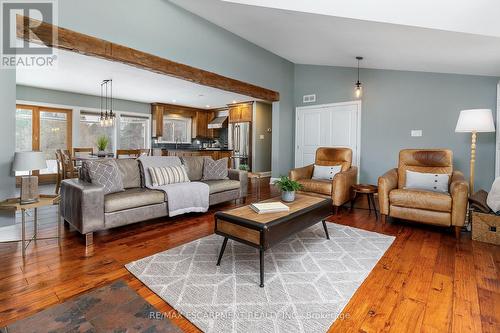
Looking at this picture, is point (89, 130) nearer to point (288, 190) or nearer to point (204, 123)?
point (204, 123)

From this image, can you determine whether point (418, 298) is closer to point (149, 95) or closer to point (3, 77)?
point (3, 77)

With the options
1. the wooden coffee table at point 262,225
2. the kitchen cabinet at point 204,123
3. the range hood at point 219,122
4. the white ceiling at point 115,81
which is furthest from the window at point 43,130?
the wooden coffee table at point 262,225

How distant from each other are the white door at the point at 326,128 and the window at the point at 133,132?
490cm

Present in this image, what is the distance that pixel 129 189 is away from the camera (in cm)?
341

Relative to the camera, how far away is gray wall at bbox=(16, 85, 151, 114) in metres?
6.11

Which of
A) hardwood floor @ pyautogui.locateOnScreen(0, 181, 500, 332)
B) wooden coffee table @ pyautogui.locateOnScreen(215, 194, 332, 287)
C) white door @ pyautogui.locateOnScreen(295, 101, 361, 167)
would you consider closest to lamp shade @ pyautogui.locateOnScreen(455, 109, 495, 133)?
hardwood floor @ pyautogui.locateOnScreen(0, 181, 500, 332)

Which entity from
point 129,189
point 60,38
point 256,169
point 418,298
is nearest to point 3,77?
point 60,38

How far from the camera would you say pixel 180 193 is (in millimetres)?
3488

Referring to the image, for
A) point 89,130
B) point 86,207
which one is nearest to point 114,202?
point 86,207

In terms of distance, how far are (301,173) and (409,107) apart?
98.4 inches

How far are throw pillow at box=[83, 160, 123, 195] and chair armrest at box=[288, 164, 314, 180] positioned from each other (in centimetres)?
264

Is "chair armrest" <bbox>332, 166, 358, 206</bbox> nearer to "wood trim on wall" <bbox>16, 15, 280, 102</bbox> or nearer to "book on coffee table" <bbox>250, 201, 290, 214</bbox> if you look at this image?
"book on coffee table" <bbox>250, 201, 290, 214</bbox>

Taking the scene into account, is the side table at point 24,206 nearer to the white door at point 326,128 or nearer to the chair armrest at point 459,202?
the chair armrest at point 459,202

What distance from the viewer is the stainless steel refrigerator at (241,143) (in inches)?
315
